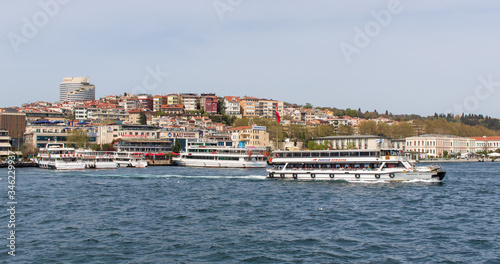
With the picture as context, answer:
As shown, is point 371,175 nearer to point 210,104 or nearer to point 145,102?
point 210,104

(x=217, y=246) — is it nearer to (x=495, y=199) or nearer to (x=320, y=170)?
(x=495, y=199)

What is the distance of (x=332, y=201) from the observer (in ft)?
102

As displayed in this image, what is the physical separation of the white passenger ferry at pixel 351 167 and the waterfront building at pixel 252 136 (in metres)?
60.9

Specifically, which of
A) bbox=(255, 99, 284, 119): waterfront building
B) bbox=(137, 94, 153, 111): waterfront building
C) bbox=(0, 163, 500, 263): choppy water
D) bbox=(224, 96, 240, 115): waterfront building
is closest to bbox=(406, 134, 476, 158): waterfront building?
bbox=(255, 99, 284, 119): waterfront building

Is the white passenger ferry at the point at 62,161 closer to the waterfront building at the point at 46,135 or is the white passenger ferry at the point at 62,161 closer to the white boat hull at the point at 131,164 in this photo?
the white boat hull at the point at 131,164

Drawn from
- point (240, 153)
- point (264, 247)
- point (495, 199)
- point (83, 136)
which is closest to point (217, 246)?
point (264, 247)

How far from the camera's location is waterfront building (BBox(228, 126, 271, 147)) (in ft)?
354

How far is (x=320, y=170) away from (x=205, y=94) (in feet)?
386

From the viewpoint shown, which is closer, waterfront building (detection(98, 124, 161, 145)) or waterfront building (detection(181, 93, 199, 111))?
waterfront building (detection(98, 124, 161, 145))

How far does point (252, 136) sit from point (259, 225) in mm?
84882

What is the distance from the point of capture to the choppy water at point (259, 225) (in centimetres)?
1811

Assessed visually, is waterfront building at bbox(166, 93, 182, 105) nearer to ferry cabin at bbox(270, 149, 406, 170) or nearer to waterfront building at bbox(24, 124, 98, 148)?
waterfront building at bbox(24, 124, 98, 148)

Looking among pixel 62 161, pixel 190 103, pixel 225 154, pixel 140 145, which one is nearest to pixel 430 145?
pixel 190 103

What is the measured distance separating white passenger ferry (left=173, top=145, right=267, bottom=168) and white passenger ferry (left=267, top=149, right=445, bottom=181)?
30677 mm
